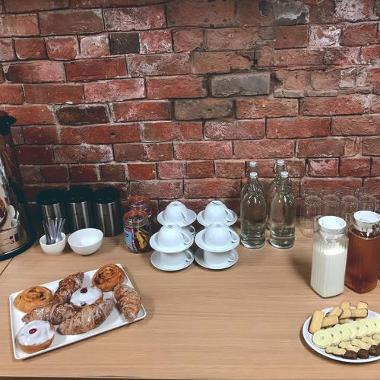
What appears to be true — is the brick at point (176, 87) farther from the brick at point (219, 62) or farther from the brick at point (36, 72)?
the brick at point (36, 72)

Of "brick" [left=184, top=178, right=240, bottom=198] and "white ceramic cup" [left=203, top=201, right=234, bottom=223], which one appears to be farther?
"brick" [left=184, top=178, right=240, bottom=198]

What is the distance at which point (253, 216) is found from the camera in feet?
4.39

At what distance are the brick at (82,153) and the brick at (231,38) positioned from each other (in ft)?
1.51

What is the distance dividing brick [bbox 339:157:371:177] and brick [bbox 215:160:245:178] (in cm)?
31

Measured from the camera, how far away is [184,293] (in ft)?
3.74

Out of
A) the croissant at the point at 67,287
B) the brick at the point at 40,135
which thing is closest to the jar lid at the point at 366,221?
the croissant at the point at 67,287

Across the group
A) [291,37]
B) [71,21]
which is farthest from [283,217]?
[71,21]

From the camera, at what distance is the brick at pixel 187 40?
1.27 meters

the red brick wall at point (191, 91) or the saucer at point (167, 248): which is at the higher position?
the red brick wall at point (191, 91)

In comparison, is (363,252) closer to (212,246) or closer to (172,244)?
(212,246)

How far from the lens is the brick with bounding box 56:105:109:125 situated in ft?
4.52

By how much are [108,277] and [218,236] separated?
1.01ft

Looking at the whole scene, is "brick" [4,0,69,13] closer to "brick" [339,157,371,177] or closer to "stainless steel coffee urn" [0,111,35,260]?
"stainless steel coffee urn" [0,111,35,260]

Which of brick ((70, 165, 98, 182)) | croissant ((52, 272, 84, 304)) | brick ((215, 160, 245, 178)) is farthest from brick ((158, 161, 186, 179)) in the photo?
croissant ((52, 272, 84, 304))
